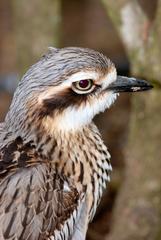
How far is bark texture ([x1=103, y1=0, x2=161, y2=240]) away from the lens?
19.7 ft

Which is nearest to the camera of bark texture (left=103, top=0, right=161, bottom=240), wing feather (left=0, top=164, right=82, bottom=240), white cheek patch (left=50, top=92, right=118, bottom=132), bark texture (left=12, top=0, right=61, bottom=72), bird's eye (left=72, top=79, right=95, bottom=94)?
wing feather (left=0, top=164, right=82, bottom=240)

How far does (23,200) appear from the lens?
16.3 ft

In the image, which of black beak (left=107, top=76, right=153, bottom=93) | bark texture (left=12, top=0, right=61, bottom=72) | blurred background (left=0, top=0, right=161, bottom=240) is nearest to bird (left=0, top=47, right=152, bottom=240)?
black beak (left=107, top=76, right=153, bottom=93)

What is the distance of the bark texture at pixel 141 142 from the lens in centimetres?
600

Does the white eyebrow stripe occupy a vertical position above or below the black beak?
above

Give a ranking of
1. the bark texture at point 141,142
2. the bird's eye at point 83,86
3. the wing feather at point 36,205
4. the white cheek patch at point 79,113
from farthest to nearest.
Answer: the bark texture at point 141,142, the white cheek patch at point 79,113, the bird's eye at point 83,86, the wing feather at point 36,205

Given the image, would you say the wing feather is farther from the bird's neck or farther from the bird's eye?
the bird's eye

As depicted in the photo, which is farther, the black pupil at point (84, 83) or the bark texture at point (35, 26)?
the bark texture at point (35, 26)

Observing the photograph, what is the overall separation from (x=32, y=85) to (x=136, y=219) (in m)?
1.41

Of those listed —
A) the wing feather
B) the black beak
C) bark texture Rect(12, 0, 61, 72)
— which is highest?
bark texture Rect(12, 0, 61, 72)

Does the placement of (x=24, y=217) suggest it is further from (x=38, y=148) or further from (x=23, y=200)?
(x=38, y=148)

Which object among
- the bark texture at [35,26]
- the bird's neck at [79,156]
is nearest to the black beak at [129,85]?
the bird's neck at [79,156]

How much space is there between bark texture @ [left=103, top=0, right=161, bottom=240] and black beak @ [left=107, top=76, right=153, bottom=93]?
713 mm

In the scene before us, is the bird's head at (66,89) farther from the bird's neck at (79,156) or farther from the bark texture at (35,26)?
the bark texture at (35,26)
